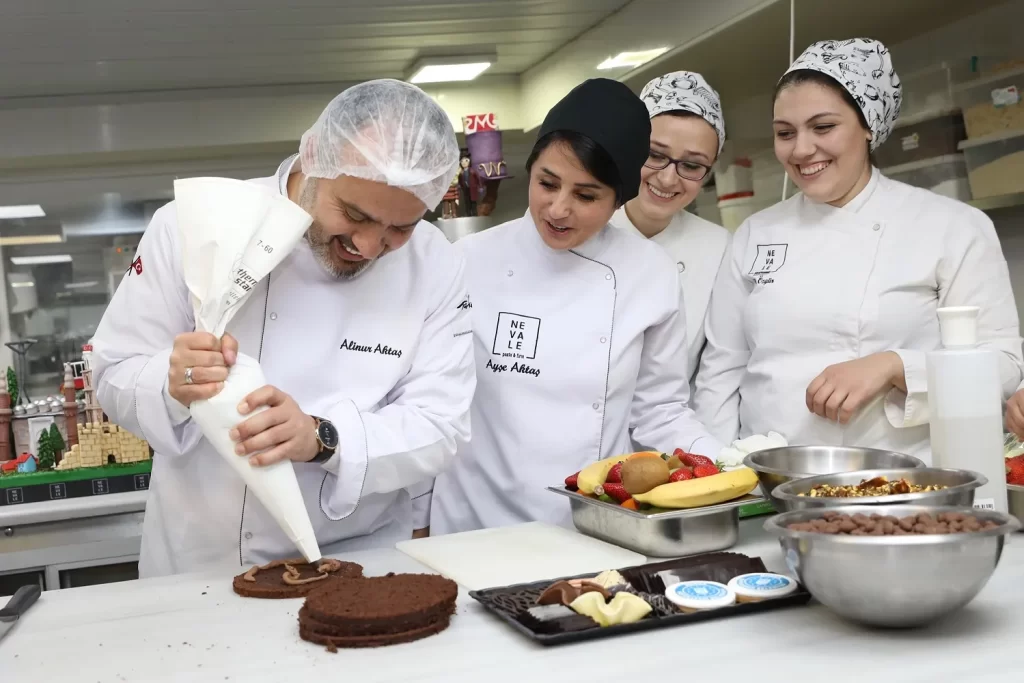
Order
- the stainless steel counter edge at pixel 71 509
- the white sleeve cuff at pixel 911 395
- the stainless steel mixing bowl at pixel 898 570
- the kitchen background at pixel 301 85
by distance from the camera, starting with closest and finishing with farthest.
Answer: the stainless steel mixing bowl at pixel 898 570 < the white sleeve cuff at pixel 911 395 < the kitchen background at pixel 301 85 < the stainless steel counter edge at pixel 71 509

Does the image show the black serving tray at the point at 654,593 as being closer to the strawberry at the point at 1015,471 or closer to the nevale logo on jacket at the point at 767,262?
the strawberry at the point at 1015,471

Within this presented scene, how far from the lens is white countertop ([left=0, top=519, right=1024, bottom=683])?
108 centimetres

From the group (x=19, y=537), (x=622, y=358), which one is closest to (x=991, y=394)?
(x=622, y=358)

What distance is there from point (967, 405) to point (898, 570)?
492 mm

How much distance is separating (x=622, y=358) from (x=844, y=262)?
1.75ft

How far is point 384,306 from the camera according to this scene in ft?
5.85

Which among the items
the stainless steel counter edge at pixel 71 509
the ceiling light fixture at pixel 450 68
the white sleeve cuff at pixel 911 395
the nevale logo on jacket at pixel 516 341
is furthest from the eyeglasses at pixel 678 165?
the ceiling light fixture at pixel 450 68

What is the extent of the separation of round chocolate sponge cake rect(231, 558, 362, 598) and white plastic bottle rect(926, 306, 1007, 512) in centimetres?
92

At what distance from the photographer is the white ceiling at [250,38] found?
11.7ft

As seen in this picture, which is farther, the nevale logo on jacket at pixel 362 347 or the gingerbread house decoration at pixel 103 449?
the gingerbread house decoration at pixel 103 449

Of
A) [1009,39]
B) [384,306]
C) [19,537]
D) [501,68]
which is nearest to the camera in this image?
[384,306]

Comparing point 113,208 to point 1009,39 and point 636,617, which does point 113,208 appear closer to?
point 1009,39

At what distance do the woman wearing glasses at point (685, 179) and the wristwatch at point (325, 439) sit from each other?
1.03 metres

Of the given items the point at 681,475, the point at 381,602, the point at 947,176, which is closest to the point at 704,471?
the point at 681,475
